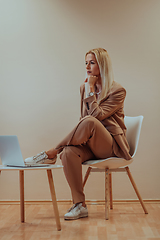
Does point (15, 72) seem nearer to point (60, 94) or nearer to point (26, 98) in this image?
point (26, 98)

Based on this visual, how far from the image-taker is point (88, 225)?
1774mm

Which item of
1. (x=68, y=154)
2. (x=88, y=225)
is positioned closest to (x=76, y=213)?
(x=88, y=225)

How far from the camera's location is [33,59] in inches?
106

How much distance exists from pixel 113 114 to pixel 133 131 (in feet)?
0.73

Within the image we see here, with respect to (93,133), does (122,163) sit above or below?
below

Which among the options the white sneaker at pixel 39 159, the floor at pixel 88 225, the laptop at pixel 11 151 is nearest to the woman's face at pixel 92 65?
the white sneaker at pixel 39 159

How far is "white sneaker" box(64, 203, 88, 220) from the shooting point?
1.90 meters

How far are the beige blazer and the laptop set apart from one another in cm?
68

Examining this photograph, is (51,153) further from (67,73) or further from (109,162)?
(67,73)

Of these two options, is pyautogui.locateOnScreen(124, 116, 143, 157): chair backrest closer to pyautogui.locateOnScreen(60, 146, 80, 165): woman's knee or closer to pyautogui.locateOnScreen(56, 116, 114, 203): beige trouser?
pyautogui.locateOnScreen(56, 116, 114, 203): beige trouser

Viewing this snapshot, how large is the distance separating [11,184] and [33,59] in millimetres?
1154

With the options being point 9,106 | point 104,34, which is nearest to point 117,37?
point 104,34

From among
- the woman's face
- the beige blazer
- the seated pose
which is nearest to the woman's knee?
the seated pose

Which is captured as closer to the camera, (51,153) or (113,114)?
(51,153)
